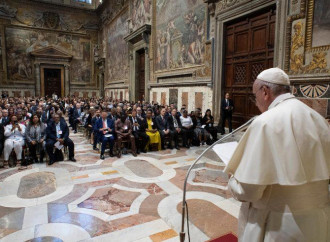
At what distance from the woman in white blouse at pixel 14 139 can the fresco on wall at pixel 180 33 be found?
7.56 metres

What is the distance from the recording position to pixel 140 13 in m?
16.1

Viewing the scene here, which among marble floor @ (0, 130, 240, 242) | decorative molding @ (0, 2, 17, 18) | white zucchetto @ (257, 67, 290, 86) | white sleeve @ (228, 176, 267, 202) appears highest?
decorative molding @ (0, 2, 17, 18)

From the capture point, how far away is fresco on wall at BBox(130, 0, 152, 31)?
49.1 feet

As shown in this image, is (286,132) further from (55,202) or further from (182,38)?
(182,38)

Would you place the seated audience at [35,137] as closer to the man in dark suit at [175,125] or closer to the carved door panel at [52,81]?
the man in dark suit at [175,125]

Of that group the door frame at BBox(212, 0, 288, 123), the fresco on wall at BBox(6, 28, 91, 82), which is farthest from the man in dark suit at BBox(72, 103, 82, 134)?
the fresco on wall at BBox(6, 28, 91, 82)

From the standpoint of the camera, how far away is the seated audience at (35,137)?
610 cm

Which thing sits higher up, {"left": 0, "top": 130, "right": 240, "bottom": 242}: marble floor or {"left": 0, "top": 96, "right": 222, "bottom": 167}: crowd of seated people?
{"left": 0, "top": 96, "right": 222, "bottom": 167}: crowd of seated people

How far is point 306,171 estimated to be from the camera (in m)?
1.24

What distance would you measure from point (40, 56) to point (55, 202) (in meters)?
25.1

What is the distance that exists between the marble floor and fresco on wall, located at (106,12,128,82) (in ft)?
51.1

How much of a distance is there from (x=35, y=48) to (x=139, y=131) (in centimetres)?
2282

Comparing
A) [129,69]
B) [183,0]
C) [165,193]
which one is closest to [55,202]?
[165,193]

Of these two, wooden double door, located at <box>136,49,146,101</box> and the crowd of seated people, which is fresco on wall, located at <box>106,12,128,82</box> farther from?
the crowd of seated people
